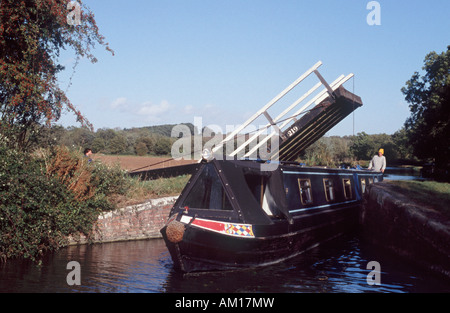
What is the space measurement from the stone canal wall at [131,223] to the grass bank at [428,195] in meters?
7.18

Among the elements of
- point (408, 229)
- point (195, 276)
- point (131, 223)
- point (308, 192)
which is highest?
point (308, 192)

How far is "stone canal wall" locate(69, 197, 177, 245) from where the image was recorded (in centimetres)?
1169

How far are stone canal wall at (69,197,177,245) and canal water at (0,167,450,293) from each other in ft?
3.13

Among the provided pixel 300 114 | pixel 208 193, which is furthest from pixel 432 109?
pixel 208 193

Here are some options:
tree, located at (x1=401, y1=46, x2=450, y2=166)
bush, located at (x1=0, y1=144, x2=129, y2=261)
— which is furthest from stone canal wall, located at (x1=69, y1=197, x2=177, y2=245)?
tree, located at (x1=401, y1=46, x2=450, y2=166)

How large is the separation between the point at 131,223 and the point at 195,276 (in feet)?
16.0

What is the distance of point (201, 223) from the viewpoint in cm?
798

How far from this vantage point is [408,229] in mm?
10023

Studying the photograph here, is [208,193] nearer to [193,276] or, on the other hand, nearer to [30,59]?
[193,276]

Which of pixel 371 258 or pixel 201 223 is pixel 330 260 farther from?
pixel 201 223

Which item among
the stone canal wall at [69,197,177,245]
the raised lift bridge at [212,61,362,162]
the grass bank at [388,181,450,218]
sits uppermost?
the raised lift bridge at [212,61,362,162]

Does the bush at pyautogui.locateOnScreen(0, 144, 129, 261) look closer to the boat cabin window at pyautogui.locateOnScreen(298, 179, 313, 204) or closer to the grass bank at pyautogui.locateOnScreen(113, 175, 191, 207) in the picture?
the grass bank at pyautogui.locateOnScreen(113, 175, 191, 207)
